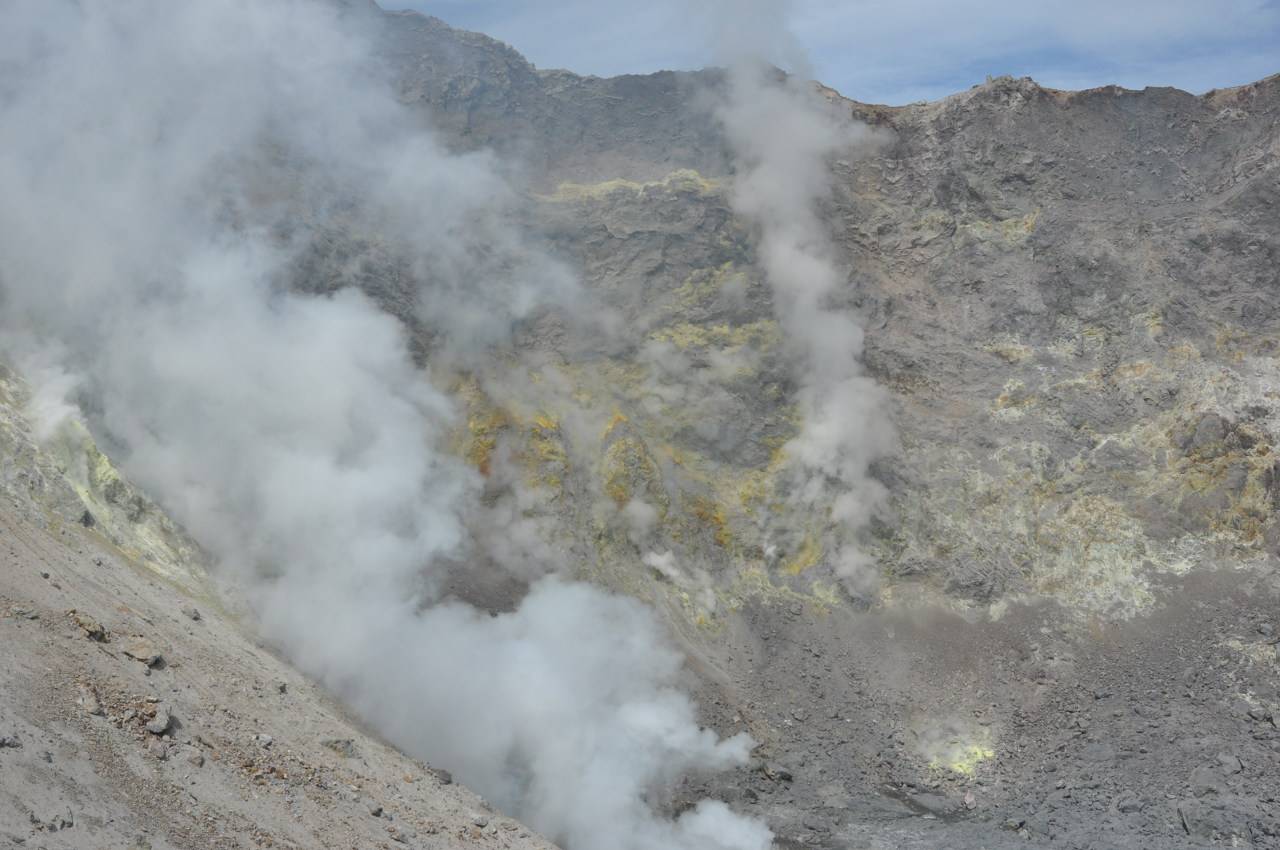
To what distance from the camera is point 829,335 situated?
3022 cm

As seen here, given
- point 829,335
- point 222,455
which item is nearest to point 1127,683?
point 829,335

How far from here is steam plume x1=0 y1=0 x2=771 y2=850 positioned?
60.7ft

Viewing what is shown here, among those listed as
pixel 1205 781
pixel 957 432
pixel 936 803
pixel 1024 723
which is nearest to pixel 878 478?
pixel 957 432

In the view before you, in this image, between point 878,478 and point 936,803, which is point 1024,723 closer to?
point 936,803

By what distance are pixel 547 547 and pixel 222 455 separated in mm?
8953

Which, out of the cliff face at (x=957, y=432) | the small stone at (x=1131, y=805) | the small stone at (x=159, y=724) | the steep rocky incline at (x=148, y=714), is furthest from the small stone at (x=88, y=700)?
the small stone at (x=1131, y=805)

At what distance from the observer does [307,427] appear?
74.3 ft

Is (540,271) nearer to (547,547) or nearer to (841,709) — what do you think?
(547,547)

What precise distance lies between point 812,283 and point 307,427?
18.4 m

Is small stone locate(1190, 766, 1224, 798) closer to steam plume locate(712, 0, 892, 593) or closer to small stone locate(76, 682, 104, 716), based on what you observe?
steam plume locate(712, 0, 892, 593)

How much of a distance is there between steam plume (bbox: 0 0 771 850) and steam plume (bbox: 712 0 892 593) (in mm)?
7711

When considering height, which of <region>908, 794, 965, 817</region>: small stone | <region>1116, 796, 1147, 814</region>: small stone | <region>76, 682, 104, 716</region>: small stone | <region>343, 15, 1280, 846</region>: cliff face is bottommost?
<region>76, 682, 104, 716</region>: small stone

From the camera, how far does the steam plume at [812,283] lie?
27.0m

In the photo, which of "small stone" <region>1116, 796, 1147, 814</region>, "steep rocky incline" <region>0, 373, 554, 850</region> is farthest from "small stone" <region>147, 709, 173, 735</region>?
"small stone" <region>1116, 796, 1147, 814</region>
